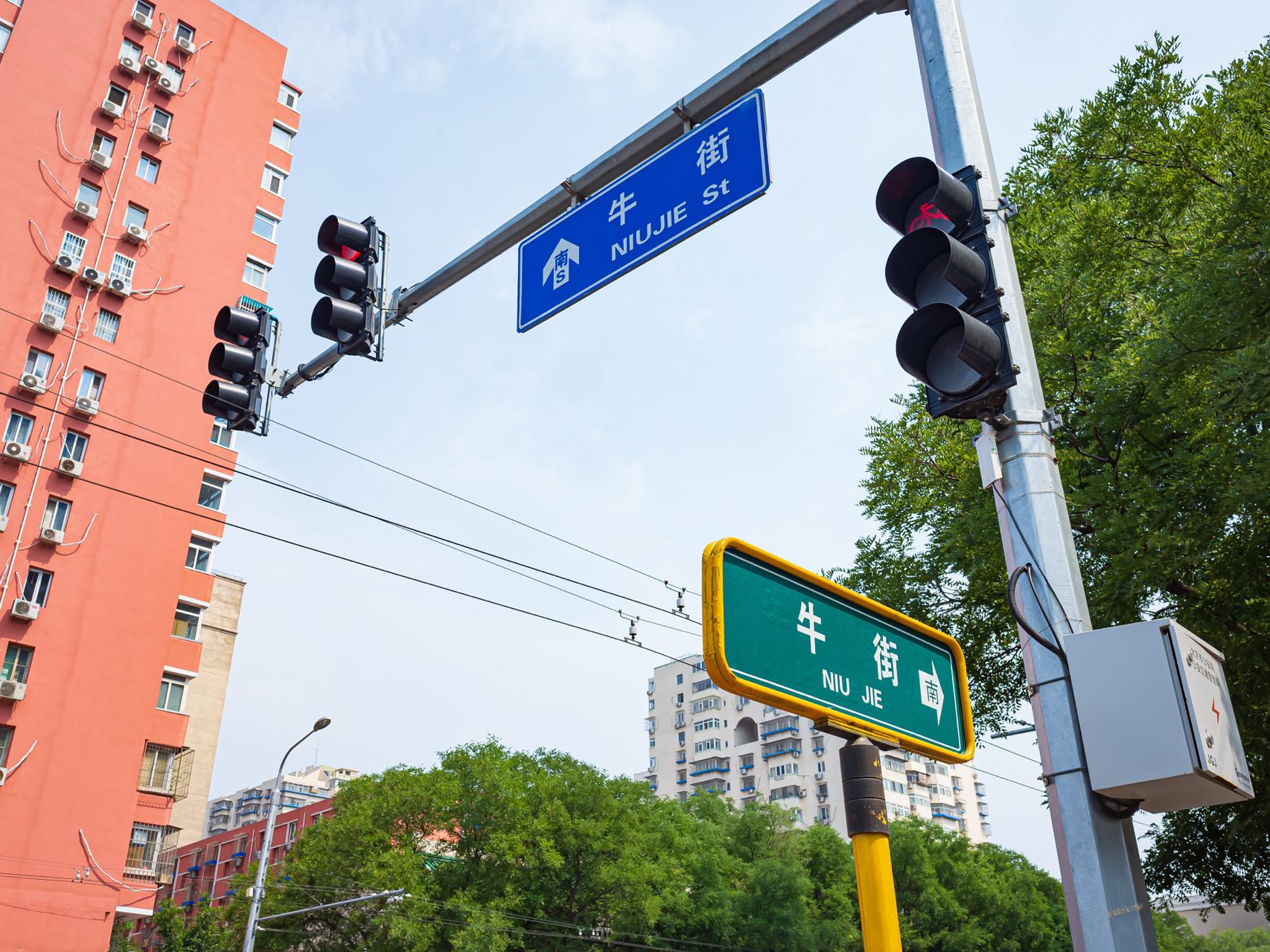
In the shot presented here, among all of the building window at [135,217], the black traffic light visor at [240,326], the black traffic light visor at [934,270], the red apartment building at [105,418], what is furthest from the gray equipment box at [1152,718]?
the building window at [135,217]

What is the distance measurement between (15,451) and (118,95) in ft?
37.0

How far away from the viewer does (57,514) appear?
24.9 m

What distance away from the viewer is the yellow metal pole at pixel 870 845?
255cm

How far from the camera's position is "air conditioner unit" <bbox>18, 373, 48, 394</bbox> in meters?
24.2

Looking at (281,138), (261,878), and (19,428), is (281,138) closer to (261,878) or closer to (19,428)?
(19,428)

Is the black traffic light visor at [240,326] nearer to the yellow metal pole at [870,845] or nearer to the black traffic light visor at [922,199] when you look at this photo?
the black traffic light visor at [922,199]

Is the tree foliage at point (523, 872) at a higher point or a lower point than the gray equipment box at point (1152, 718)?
higher

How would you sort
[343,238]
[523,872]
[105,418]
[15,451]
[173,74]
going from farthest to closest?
[523,872] < [173,74] < [105,418] < [15,451] < [343,238]

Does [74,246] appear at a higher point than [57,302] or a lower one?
higher

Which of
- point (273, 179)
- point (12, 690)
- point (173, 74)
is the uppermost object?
point (173, 74)

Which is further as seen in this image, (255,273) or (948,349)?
(255,273)

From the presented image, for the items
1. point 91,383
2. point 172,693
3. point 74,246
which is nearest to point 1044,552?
point 172,693

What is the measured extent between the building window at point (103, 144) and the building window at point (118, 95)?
39.4 inches

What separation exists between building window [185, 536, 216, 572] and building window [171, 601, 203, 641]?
107 cm
